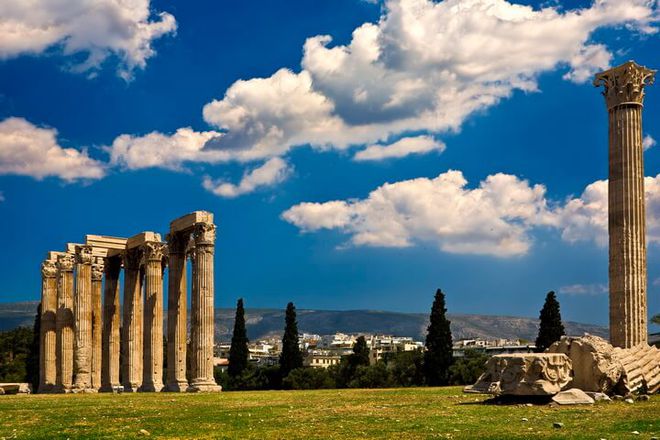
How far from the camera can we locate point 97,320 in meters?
61.6

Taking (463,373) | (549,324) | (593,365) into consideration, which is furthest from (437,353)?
(593,365)

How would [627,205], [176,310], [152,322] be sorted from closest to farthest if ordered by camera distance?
[627,205]
[176,310]
[152,322]

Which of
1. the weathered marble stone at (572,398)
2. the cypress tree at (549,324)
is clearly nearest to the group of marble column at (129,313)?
the weathered marble stone at (572,398)

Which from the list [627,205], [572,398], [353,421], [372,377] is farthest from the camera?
[372,377]

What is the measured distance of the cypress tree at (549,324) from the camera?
210ft

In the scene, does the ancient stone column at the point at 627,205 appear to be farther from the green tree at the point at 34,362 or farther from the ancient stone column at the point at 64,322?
the green tree at the point at 34,362

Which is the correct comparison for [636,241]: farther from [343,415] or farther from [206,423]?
[206,423]

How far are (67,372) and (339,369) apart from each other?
3610 centimetres

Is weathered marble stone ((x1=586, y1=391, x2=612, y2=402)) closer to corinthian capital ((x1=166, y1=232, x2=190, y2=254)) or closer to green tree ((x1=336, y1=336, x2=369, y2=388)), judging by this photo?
corinthian capital ((x1=166, y1=232, x2=190, y2=254))

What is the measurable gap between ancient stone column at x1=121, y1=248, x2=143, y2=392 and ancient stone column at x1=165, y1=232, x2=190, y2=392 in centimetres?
664

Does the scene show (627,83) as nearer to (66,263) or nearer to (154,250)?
(154,250)

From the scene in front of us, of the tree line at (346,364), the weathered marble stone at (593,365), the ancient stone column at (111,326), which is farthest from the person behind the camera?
the tree line at (346,364)

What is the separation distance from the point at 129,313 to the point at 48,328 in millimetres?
10747

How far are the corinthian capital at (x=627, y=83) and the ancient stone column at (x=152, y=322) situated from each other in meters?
30.1
